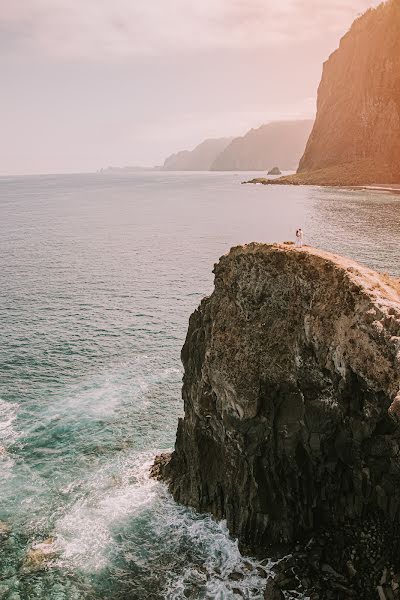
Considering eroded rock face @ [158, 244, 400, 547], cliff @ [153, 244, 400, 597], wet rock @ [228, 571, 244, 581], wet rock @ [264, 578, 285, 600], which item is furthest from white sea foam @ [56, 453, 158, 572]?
wet rock @ [264, 578, 285, 600]

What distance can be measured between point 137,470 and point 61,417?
1025 centimetres

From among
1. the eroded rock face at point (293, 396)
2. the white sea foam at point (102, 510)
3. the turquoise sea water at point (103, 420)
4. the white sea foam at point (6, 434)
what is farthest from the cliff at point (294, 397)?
the white sea foam at point (6, 434)

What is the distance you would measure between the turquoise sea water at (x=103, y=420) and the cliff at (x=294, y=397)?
3345mm

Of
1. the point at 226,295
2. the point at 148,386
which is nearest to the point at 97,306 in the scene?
the point at 148,386

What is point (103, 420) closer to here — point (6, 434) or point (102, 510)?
point (6, 434)

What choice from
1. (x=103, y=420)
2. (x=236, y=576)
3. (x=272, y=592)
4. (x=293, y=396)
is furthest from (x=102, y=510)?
(x=293, y=396)

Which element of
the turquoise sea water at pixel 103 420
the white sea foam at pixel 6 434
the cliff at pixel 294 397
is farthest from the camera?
the white sea foam at pixel 6 434

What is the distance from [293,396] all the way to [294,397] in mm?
79

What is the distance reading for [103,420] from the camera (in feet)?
138

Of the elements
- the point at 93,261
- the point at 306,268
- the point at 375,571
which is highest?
the point at 306,268

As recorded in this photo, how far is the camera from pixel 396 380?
893 inches

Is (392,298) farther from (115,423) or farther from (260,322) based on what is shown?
(115,423)

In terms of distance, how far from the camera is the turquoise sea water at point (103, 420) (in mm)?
26922

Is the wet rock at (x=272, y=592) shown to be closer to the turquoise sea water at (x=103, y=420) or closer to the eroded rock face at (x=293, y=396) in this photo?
the turquoise sea water at (x=103, y=420)
